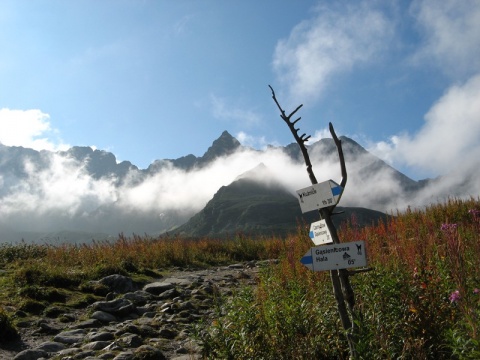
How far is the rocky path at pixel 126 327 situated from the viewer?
19.4 ft

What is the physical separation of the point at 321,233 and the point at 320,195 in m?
0.45

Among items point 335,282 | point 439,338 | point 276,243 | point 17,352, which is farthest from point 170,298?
point 276,243

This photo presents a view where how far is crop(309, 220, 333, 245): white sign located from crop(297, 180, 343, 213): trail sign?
21cm

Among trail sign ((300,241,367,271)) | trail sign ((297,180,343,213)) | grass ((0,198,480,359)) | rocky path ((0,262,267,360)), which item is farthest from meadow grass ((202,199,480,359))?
trail sign ((297,180,343,213))

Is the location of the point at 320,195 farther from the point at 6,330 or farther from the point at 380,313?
the point at 6,330

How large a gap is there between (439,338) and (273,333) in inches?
69.7

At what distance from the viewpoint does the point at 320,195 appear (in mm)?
4516

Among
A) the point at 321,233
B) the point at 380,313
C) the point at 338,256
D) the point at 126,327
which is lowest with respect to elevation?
the point at 126,327

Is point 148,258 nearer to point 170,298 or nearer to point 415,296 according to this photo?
point 170,298

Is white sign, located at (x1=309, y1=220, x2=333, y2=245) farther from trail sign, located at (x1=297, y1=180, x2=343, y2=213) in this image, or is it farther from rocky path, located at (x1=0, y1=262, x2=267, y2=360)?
rocky path, located at (x1=0, y1=262, x2=267, y2=360)

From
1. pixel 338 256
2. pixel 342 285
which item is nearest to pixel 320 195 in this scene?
pixel 338 256

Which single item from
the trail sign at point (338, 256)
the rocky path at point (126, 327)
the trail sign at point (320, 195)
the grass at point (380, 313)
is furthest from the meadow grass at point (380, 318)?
the trail sign at point (320, 195)

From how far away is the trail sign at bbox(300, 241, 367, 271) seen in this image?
13.0 feet

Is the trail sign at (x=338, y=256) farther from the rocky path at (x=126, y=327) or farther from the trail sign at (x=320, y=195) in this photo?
the rocky path at (x=126, y=327)
